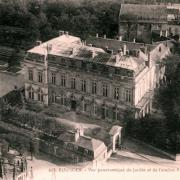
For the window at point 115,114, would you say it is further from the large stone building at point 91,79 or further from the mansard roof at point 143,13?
the mansard roof at point 143,13

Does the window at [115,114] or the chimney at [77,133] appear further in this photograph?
the window at [115,114]

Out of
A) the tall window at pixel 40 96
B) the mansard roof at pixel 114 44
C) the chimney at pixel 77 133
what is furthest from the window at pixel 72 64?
the chimney at pixel 77 133

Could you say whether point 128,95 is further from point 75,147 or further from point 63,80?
point 75,147

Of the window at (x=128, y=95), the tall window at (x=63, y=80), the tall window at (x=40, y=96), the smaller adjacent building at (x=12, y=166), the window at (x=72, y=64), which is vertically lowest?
the smaller adjacent building at (x=12, y=166)

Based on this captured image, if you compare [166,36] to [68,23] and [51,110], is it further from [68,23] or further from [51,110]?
[51,110]

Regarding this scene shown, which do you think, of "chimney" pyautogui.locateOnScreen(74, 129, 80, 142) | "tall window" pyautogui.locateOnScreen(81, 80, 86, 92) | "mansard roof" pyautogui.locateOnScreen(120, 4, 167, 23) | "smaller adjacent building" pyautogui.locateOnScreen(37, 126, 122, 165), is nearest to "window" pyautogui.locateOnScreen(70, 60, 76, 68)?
"tall window" pyautogui.locateOnScreen(81, 80, 86, 92)

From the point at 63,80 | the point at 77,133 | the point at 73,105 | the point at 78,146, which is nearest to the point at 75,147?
the point at 78,146

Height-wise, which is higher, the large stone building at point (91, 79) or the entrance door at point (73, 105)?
the large stone building at point (91, 79)
